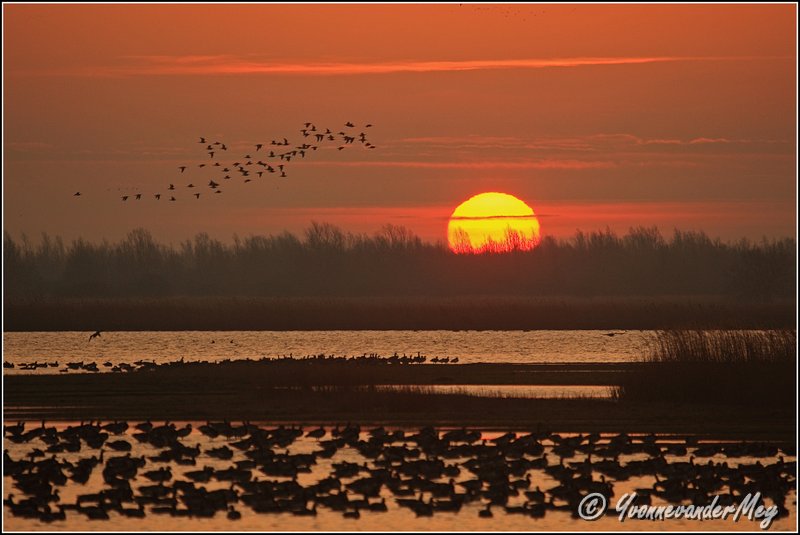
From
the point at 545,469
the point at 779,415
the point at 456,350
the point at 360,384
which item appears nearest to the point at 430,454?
the point at 545,469

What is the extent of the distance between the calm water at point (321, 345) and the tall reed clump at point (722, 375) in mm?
13273

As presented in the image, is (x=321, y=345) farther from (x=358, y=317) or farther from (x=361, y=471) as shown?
(x=361, y=471)

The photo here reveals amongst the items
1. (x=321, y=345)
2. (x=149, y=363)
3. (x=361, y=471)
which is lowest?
(x=321, y=345)

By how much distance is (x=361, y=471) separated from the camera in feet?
72.6

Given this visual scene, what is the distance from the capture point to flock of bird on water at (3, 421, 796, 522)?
63.3 feet

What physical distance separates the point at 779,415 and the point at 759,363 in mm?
5635

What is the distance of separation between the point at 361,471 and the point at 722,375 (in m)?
16.1

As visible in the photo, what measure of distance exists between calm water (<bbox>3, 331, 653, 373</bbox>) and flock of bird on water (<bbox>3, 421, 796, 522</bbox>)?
22.1 metres

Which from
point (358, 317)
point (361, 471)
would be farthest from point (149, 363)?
point (358, 317)

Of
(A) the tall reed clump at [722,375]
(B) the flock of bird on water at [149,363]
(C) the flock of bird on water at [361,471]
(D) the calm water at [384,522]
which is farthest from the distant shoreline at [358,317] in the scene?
(D) the calm water at [384,522]

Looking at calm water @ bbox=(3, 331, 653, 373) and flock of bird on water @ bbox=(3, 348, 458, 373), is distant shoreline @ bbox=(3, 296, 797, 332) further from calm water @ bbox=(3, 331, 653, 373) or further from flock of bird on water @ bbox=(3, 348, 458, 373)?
flock of bird on water @ bbox=(3, 348, 458, 373)

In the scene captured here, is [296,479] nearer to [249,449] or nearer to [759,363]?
[249,449]

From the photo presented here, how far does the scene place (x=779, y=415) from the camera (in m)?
30.8

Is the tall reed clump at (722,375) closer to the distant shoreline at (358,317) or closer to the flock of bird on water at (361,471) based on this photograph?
the flock of bird on water at (361,471)
